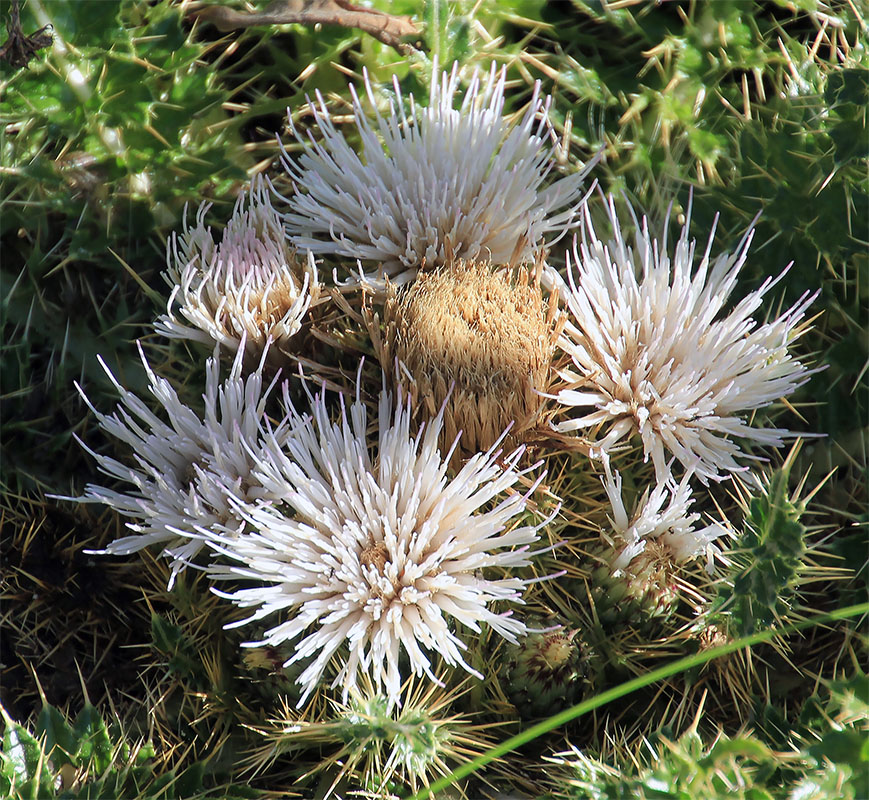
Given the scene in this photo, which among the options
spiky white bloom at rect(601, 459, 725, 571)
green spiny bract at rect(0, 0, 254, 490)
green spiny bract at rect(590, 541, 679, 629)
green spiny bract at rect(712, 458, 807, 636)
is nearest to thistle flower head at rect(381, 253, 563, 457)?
spiky white bloom at rect(601, 459, 725, 571)

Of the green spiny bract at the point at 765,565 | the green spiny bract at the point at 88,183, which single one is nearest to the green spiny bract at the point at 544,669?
the green spiny bract at the point at 765,565

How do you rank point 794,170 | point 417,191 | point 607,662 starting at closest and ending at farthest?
point 607,662, point 417,191, point 794,170

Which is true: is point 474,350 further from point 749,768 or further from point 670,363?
point 749,768

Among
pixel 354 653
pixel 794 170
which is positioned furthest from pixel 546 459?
pixel 794 170

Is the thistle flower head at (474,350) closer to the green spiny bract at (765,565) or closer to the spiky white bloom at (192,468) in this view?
the spiky white bloom at (192,468)

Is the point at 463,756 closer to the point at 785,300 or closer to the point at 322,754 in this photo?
the point at 322,754
